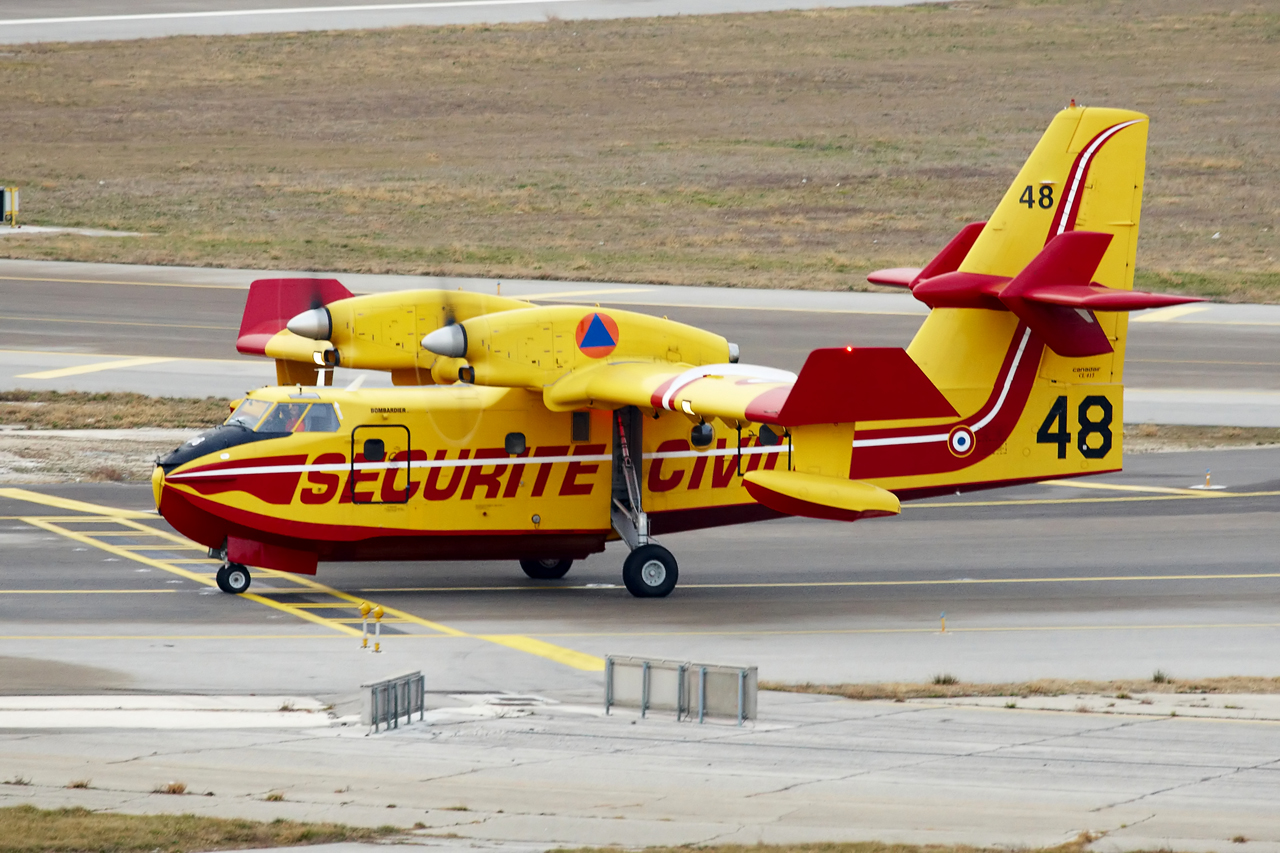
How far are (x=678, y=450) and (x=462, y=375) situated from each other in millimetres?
3969

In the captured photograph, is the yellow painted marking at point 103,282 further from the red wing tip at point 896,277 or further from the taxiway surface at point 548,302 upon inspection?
the red wing tip at point 896,277

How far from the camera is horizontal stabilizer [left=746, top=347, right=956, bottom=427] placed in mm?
24484

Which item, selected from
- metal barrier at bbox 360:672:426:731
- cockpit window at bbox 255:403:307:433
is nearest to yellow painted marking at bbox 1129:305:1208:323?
cockpit window at bbox 255:403:307:433

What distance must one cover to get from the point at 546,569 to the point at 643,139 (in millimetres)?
59486

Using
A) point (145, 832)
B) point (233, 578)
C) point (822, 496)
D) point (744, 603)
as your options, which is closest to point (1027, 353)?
point (744, 603)

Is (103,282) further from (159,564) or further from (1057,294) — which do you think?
(1057,294)

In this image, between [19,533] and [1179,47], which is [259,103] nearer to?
[1179,47]

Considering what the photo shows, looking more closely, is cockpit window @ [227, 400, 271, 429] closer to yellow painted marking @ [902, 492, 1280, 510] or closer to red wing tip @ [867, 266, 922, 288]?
red wing tip @ [867, 266, 922, 288]

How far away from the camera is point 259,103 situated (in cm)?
9306

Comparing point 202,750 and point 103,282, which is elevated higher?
point 103,282

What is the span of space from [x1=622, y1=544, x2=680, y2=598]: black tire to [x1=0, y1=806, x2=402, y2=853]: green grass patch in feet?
41.3

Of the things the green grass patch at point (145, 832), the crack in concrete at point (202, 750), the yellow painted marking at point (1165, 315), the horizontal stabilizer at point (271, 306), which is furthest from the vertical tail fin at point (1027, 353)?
the yellow painted marking at point (1165, 315)

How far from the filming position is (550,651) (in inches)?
995

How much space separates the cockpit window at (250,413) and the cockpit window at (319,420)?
26.1 inches
